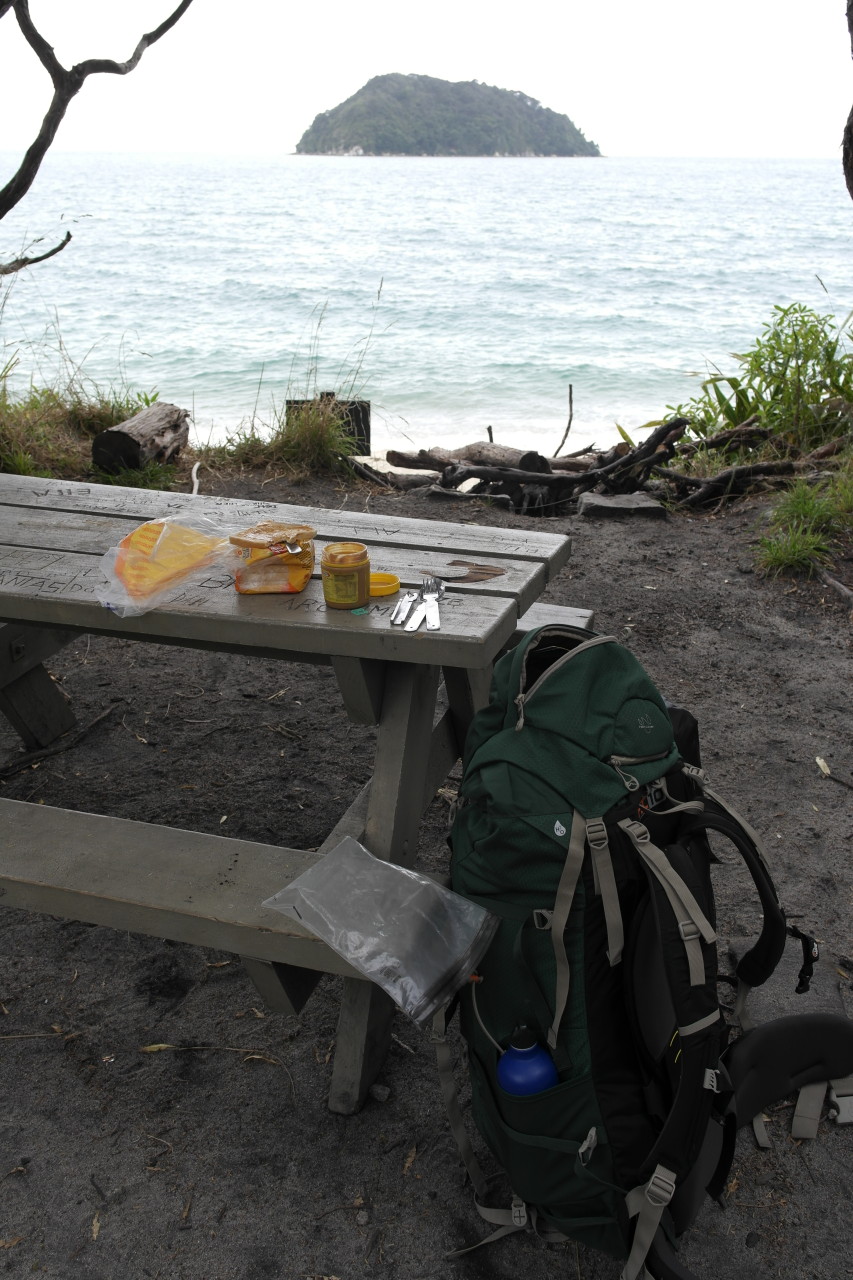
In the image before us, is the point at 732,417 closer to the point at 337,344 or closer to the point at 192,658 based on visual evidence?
the point at 192,658

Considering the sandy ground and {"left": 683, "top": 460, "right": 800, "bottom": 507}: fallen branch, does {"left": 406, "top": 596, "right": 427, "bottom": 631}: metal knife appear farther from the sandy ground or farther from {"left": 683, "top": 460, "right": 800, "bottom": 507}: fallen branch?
{"left": 683, "top": 460, "right": 800, "bottom": 507}: fallen branch

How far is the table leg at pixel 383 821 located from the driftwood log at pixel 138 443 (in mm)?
3842

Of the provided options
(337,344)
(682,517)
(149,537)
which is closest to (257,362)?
(337,344)

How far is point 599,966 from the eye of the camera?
1454mm

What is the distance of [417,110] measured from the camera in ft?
362

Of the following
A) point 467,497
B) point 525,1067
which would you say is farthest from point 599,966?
point 467,497

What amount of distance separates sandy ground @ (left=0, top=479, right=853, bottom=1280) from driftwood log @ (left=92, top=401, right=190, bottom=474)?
6.78ft

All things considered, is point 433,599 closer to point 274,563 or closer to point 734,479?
point 274,563

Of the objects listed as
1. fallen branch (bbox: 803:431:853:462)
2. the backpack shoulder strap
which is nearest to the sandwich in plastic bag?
the backpack shoulder strap

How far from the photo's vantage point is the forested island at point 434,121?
11019 cm

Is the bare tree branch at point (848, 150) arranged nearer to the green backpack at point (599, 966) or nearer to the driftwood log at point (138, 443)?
the green backpack at point (599, 966)

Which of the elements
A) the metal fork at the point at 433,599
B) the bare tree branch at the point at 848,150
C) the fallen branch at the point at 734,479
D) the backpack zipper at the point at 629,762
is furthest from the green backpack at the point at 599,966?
the fallen branch at the point at 734,479

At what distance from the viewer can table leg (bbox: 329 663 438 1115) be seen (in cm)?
180

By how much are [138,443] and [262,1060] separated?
156 inches
